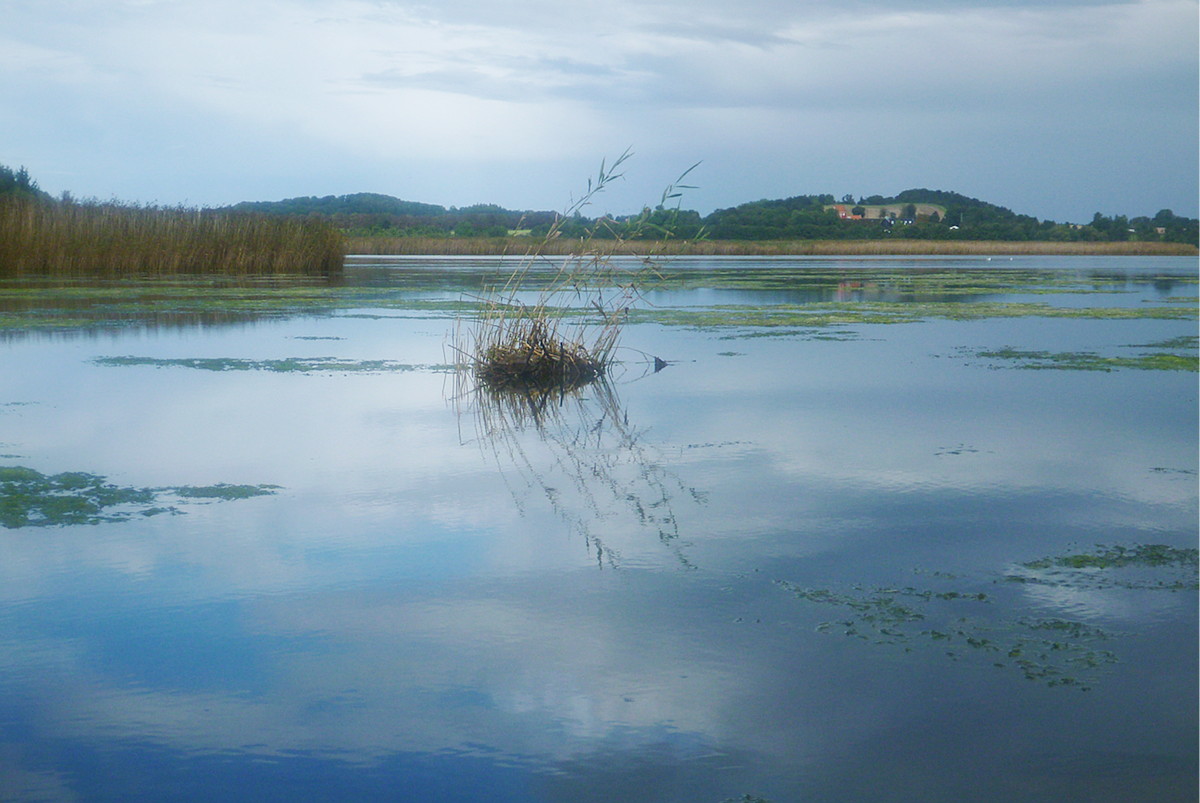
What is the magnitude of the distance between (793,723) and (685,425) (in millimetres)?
3274

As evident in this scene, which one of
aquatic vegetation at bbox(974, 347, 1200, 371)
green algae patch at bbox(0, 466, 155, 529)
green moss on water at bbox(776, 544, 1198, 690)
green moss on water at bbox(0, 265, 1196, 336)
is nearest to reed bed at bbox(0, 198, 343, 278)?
green moss on water at bbox(0, 265, 1196, 336)

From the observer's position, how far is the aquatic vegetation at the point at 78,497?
342cm

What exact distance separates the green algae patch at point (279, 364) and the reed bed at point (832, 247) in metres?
32.2

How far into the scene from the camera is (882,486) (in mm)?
3920

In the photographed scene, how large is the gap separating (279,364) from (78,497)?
3.77m

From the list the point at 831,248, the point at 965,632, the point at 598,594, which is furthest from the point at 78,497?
the point at 831,248

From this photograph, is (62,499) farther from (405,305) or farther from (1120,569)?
(405,305)

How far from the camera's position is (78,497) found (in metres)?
3.69

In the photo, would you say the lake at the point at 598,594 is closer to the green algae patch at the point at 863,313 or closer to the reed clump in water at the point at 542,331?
the reed clump in water at the point at 542,331

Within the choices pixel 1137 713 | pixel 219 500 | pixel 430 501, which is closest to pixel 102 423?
pixel 219 500

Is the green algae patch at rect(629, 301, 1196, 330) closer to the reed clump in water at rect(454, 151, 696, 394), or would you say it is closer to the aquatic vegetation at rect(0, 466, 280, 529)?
the reed clump in water at rect(454, 151, 696, 394)

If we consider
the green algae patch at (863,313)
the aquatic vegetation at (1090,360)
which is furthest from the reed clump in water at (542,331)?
the green algae patch at (863,313)

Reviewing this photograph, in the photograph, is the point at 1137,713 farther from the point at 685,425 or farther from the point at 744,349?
the point at 744,349

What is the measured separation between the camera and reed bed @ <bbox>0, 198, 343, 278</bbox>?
800 inches
